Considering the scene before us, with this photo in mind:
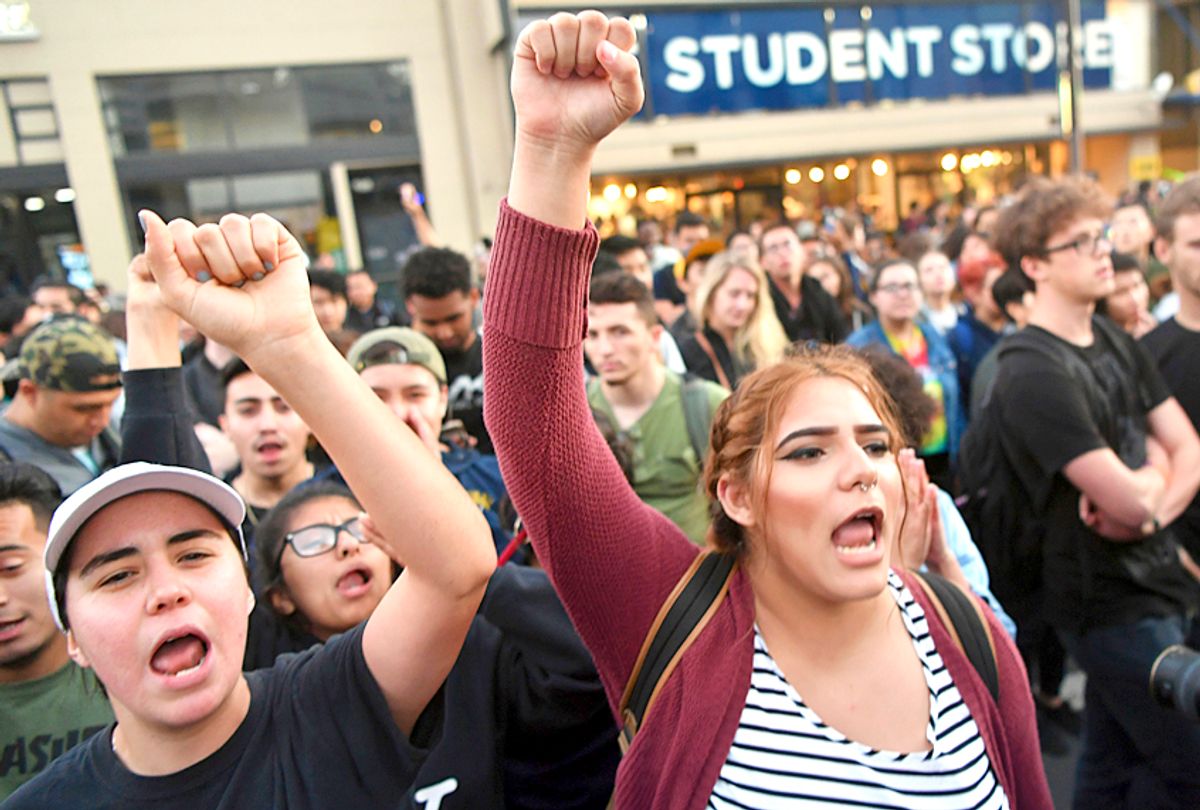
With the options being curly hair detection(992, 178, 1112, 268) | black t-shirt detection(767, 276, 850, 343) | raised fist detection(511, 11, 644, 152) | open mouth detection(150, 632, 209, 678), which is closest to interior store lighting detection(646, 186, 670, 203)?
black t-shirt detection(767, 276, 850, 343)

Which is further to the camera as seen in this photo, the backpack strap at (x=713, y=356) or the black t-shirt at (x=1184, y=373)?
the backpack strap at (x=713, y=356)

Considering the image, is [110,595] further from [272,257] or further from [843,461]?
[843,461]

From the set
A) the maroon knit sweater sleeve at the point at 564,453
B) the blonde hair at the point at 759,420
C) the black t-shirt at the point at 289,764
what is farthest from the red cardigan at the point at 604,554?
the black t-shirt at the point at 289,764

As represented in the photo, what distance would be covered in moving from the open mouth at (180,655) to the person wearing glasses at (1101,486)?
214cm

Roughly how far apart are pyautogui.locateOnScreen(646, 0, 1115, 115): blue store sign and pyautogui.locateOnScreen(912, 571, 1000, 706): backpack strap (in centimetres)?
1433

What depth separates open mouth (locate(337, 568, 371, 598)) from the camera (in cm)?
193

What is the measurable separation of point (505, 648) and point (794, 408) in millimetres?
791

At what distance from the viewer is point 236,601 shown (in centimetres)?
132

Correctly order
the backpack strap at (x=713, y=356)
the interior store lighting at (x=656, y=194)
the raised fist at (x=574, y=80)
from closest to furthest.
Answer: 1. the raised fist at (x=574, y=80)
2. the backpack strap at (x=713, y=356)
3. the interior store lighting at (x=656, y=194)

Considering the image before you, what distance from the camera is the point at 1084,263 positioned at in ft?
7.75

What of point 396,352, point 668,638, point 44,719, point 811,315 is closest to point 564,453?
point 668,638

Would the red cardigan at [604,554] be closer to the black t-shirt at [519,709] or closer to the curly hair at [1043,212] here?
the black t-shirt at [519,709]

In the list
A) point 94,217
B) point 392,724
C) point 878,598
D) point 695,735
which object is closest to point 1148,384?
point 878,598

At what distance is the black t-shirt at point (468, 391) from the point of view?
346cm
